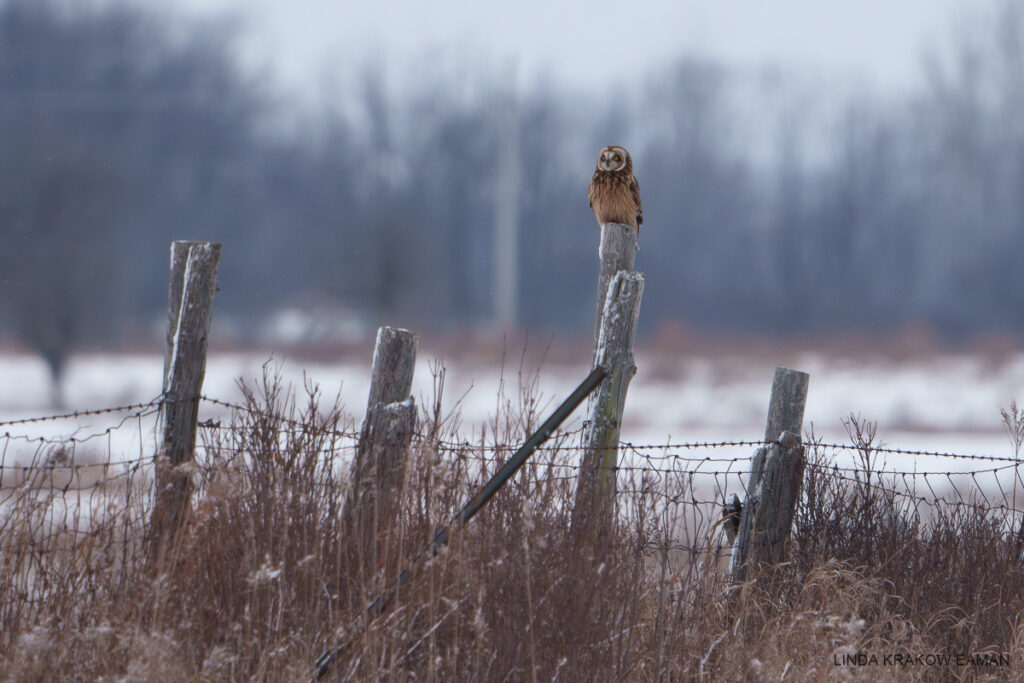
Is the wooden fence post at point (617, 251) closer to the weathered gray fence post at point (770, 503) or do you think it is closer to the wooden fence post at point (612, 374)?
the wooden fence post at point (612, 374)

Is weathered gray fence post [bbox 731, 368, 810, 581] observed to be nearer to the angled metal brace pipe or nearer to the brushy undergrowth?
the brushy undergrowth

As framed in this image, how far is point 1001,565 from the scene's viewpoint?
Answer: 4.34 metres

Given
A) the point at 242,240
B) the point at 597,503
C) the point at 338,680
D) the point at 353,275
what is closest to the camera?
the point at 338,680

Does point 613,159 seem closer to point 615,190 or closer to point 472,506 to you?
point 615,190

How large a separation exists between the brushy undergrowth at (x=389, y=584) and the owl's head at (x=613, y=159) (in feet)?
5.57

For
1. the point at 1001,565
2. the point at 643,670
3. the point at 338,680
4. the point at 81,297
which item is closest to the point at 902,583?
the point at 1001,565

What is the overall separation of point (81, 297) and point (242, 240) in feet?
10.7

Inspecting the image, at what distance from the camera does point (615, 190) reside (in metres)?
4.92

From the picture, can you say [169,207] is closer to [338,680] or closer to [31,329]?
[31,329]

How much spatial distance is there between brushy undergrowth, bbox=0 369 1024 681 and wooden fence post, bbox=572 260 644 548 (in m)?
0.18

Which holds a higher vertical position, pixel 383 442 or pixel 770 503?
pixel 383 442

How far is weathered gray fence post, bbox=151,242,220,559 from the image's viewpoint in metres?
3.87

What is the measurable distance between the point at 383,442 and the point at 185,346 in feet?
3.02

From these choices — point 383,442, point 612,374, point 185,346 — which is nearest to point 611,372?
point 612,374
